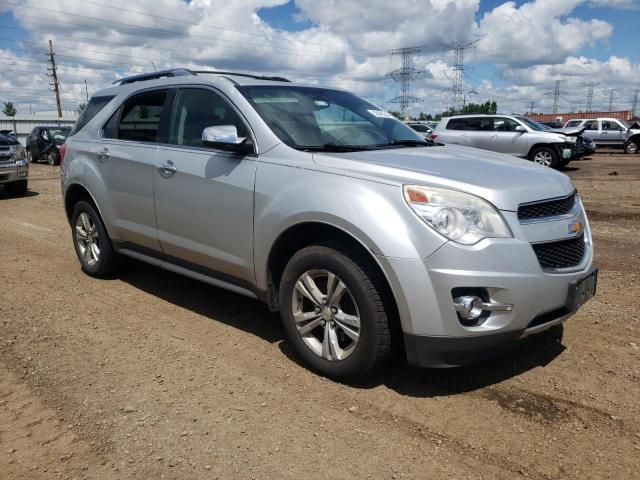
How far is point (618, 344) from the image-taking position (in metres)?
3.92

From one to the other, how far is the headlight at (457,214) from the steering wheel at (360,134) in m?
1.04

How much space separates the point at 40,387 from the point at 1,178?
34.9ft

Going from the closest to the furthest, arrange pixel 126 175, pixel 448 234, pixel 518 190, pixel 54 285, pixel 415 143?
pixel 448 234 → pixel 518 190 → pixel 415 143 → pixel 126 175 → pixel 54 285

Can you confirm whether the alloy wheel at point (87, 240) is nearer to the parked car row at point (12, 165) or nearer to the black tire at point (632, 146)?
the parked car row at point (12, 165)

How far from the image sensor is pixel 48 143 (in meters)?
22.6

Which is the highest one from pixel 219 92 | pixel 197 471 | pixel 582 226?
pixel 219 92

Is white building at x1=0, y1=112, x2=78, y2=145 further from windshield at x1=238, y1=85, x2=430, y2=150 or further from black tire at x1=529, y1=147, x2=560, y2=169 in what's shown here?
windshield at x1=238, y1=85, x2=430, y2=150

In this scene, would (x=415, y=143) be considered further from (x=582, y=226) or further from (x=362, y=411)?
(x=362, y=411)

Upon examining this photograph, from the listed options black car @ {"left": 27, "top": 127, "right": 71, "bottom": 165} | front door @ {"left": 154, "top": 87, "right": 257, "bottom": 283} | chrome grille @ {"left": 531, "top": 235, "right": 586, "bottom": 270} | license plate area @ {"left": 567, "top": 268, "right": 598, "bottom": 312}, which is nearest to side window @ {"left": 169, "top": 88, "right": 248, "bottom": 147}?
front door @ {"left": 154, "top": 87, "right": 257, "bottom": 283}

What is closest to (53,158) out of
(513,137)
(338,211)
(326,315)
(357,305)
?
(513,137)

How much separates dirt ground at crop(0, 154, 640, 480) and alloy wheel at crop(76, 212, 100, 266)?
74 centimetres

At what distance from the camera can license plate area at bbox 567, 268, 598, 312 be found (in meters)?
3.09

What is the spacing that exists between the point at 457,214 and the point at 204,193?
1.85 meters

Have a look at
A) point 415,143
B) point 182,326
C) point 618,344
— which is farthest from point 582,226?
point 182,326
